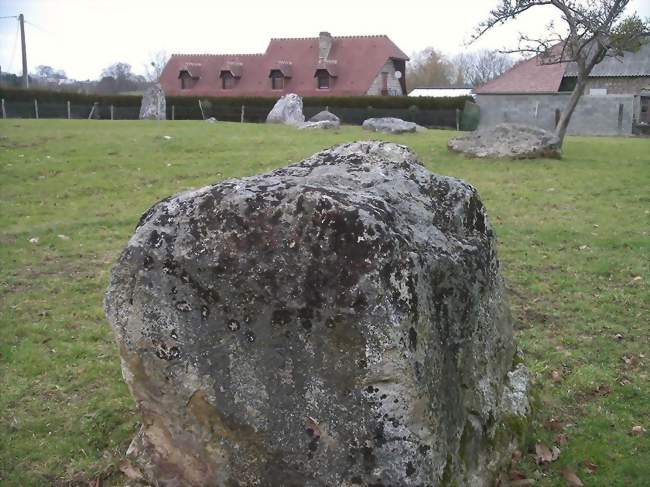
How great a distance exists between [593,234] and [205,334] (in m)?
9.20

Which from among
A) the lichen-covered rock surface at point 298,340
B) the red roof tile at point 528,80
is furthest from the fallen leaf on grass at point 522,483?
the red roof tile at point 528,80

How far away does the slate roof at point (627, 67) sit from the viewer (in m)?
41.0

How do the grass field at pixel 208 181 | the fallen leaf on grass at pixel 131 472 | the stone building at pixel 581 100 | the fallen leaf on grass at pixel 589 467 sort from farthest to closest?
the stone building at pixel 581 100 < the grass field at pixel 208 181 < the fallen leaf on grass at pixel 589 467 < the fallen leaf on grass at pixel 131 472

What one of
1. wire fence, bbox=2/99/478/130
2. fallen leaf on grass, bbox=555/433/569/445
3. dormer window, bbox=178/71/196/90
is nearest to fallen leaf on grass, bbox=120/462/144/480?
fallen leaf on grass, bbox=555/433/569/445

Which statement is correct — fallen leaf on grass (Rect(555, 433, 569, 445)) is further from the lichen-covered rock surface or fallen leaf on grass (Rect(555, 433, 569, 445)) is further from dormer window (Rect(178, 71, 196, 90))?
dormer window (Rect(178, 71, 196, 90))

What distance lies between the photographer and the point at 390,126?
2625 centimetres

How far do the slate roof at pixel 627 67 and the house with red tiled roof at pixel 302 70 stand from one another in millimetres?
13376

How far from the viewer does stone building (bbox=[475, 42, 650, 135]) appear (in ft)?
123

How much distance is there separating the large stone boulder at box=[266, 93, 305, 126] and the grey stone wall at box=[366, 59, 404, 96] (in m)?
15.0

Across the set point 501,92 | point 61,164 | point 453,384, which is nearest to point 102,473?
point 453,384

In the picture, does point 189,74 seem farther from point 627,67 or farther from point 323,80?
point 627,67

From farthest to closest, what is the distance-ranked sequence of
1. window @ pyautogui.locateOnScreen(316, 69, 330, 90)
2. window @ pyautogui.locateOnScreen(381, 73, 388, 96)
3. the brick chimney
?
the brick chimney < window @ pyautogui.locateOnScreen(381, 73, 388, 96) < window @ pyautogui.locateOnScreen(316, 69, 330, 90)

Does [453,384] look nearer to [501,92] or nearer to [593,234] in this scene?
[593,234]

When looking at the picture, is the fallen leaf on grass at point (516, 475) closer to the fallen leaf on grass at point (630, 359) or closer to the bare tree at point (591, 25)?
the fallen leaf on grass at point (630, 359)
